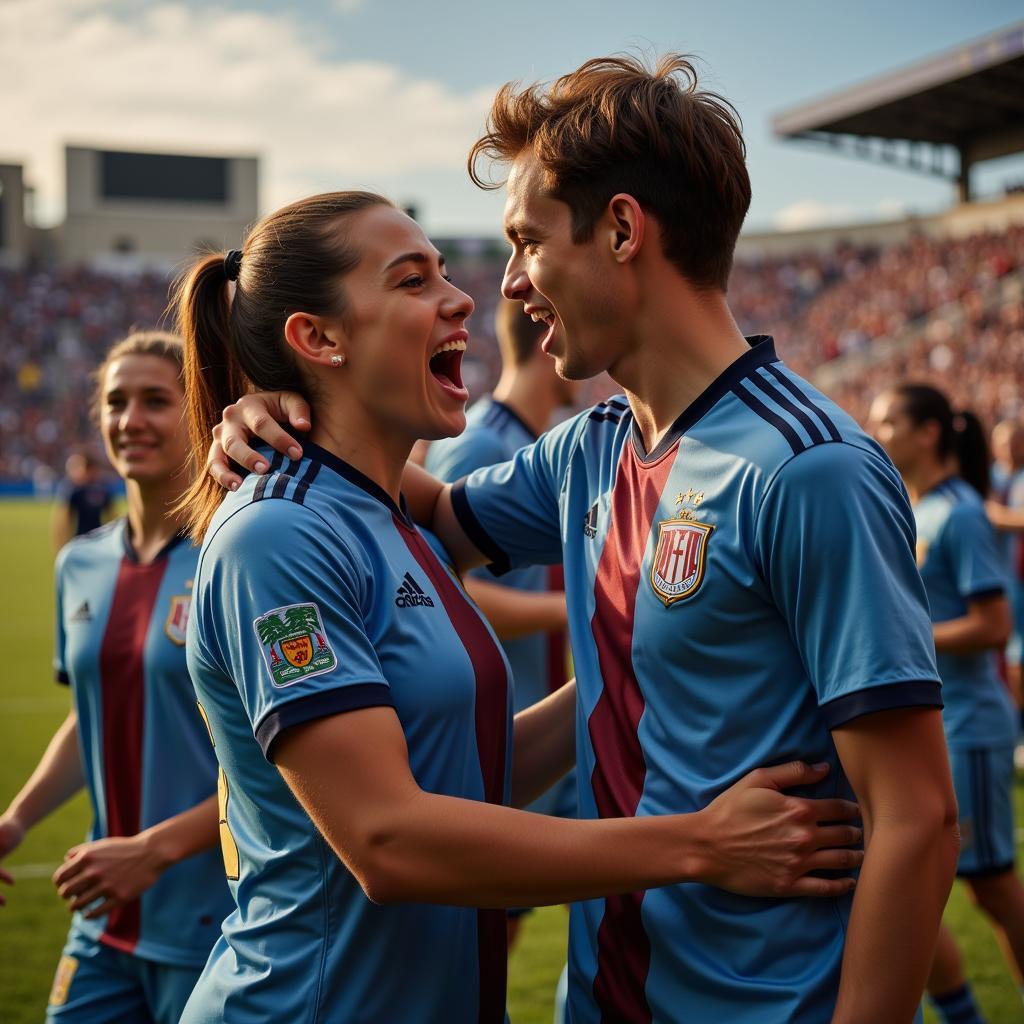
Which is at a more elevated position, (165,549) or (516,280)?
(516,280)

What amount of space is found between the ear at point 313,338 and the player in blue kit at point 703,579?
0.11 meters

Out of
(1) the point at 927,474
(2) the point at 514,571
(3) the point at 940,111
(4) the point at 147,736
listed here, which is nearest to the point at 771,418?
(4) the point at 147,736

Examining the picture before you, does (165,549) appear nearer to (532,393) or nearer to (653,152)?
(532,393)

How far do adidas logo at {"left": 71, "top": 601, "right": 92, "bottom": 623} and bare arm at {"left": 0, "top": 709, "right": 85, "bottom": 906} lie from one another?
278 mm

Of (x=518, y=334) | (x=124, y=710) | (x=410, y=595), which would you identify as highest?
(x=518, y=334)

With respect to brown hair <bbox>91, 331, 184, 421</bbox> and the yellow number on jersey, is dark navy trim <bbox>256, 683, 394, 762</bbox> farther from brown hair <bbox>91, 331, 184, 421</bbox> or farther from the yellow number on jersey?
brown hair <bbox>91, 331, 184, 421</bbox>

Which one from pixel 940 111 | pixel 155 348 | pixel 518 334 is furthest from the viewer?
pixel 940 111

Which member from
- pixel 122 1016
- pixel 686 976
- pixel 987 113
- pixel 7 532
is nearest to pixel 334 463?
pixel 686 976

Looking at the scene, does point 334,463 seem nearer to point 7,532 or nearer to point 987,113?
point 7,532

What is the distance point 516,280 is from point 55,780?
7.06ft

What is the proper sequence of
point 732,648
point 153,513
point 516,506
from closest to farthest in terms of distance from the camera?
point 732,648
point 516,506
point 153,513

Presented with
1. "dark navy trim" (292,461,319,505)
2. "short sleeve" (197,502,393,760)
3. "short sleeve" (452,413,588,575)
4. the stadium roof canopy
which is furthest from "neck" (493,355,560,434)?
the stadium roof canopy

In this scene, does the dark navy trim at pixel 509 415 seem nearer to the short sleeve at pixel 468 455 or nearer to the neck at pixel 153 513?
the short sleeve at pixel 468 455

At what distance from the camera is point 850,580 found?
1.72 metres
